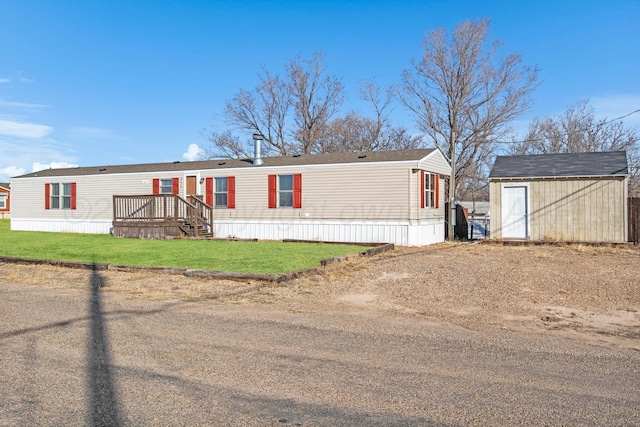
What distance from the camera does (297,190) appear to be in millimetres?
18703

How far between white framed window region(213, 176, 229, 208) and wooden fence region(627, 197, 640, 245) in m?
14.1

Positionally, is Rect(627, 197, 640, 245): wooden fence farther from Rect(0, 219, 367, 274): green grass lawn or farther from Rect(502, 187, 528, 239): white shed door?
Rect(0, 219, 367, 274): green grass lawn

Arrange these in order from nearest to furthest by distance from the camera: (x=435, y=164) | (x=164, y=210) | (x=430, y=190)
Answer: (x=430, y=190), (x=435, y=164), (x=164, y=210)

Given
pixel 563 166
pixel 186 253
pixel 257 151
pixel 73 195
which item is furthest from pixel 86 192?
pixel 563 166

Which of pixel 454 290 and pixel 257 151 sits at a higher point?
pixel 257 151

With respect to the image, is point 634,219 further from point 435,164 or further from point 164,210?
point 164,210

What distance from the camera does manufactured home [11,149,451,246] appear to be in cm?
1730

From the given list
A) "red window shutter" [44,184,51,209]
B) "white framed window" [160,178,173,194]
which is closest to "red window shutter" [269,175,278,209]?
"white framed window" [160,178,173,194]

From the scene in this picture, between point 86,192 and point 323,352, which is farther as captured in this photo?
point 86,192

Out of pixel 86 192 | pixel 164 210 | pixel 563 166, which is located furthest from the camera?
pixel 86 192

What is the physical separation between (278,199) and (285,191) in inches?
16.1

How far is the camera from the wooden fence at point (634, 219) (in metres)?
16.4

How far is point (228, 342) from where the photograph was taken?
531 centimetres

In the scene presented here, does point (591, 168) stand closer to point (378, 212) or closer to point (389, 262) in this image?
point (378, 212)
